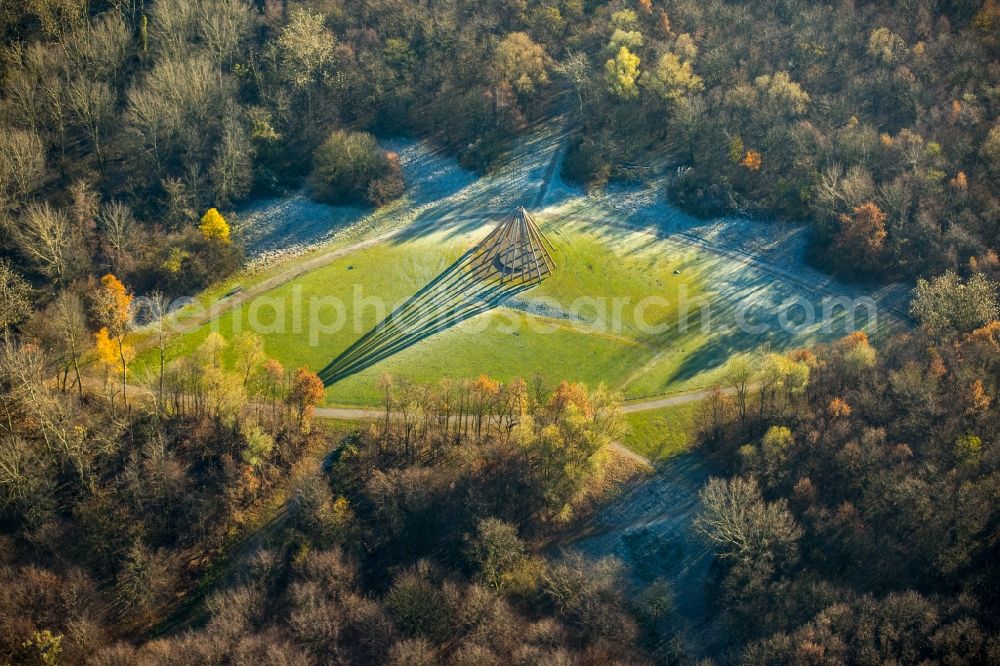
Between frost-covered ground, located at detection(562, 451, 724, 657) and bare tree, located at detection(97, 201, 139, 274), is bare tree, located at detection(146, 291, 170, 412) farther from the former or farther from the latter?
frost-covered ground, located at detection(562, 451, 724, 657)

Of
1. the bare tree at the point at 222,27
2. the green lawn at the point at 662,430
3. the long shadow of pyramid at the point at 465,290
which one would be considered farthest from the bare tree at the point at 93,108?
the green lawn at the point at 662,430

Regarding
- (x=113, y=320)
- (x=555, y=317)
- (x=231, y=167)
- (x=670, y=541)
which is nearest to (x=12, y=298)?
(x=113, y=320)

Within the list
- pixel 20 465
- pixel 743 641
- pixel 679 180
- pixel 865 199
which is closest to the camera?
pixel 743 641

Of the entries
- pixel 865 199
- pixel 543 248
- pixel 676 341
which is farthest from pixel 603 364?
pixel 865 199

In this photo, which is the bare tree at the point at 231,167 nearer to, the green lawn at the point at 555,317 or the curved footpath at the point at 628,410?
the green lawn at the point at 555,317

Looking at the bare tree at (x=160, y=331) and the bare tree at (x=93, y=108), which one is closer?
the bare tree at (x=160, y=331)

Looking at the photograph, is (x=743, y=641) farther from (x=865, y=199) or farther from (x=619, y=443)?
(x=865, y=199)
